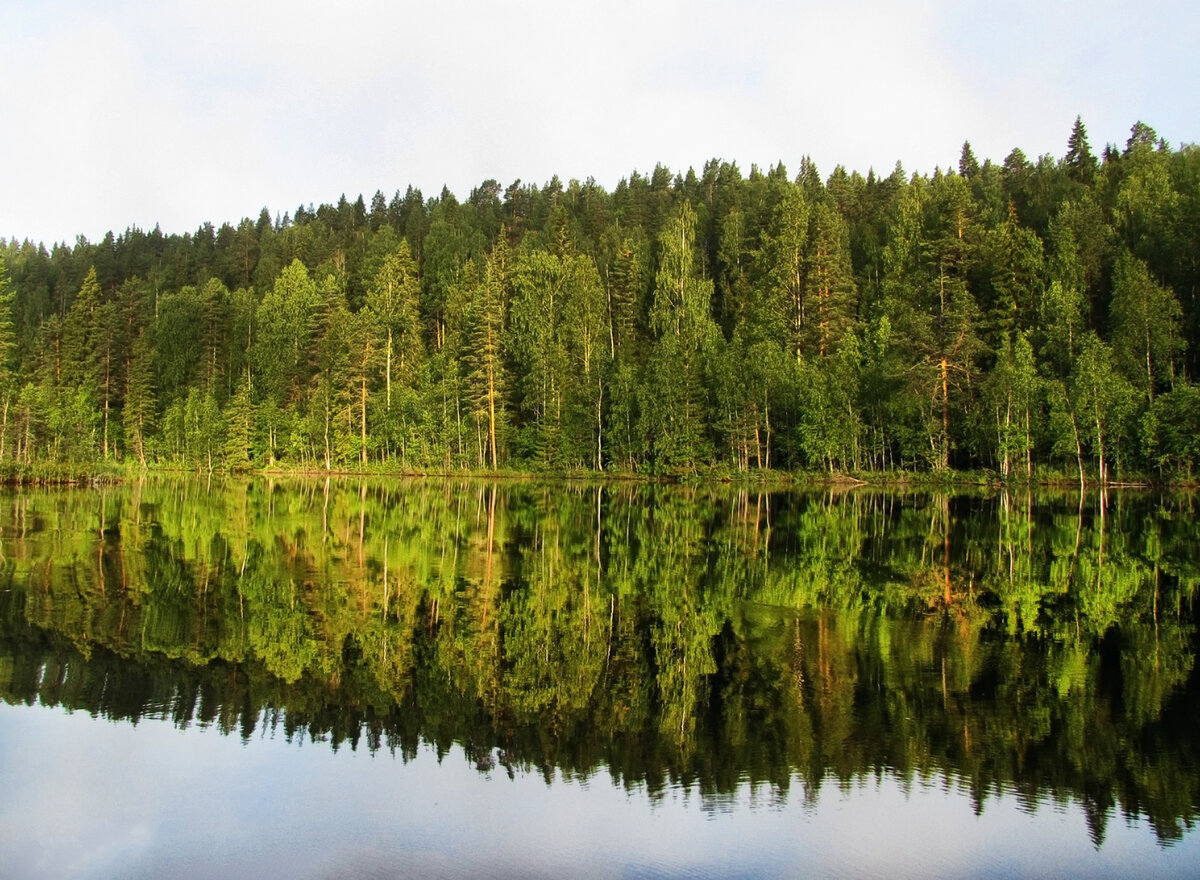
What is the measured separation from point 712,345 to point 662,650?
200 feet

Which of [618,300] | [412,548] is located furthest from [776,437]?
[412,548]

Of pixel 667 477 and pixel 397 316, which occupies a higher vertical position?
pixel 397 316

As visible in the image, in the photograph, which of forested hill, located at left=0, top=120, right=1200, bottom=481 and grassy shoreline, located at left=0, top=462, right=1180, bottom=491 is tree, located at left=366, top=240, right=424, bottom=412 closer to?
forested hill, located at left=0, top=120, right=1200, bottom=481

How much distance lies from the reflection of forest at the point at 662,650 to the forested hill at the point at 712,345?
34889mm

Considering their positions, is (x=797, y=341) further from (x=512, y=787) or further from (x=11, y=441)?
(x=512, y=787)

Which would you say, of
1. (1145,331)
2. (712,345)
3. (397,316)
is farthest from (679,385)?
(1145,331)

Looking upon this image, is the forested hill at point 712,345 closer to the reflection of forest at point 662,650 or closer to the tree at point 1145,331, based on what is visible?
the tree at point 1145,331

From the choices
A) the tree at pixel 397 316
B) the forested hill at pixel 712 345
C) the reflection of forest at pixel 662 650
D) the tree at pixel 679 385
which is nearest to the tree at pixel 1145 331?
the forested hill at pixel 712 345

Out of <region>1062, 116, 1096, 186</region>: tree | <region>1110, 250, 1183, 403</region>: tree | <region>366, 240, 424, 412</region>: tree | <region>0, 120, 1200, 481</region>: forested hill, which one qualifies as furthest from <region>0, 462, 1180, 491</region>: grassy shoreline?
<region>1062, 116, 1096, 186</region>: tree

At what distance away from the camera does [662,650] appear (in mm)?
12719

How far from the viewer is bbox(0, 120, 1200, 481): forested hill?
194 feet

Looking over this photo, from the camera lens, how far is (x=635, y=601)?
16281 millimetres

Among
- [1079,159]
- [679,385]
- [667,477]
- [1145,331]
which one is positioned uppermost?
[1079,159]

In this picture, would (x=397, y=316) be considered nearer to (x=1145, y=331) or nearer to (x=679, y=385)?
(x=679, y=385)
